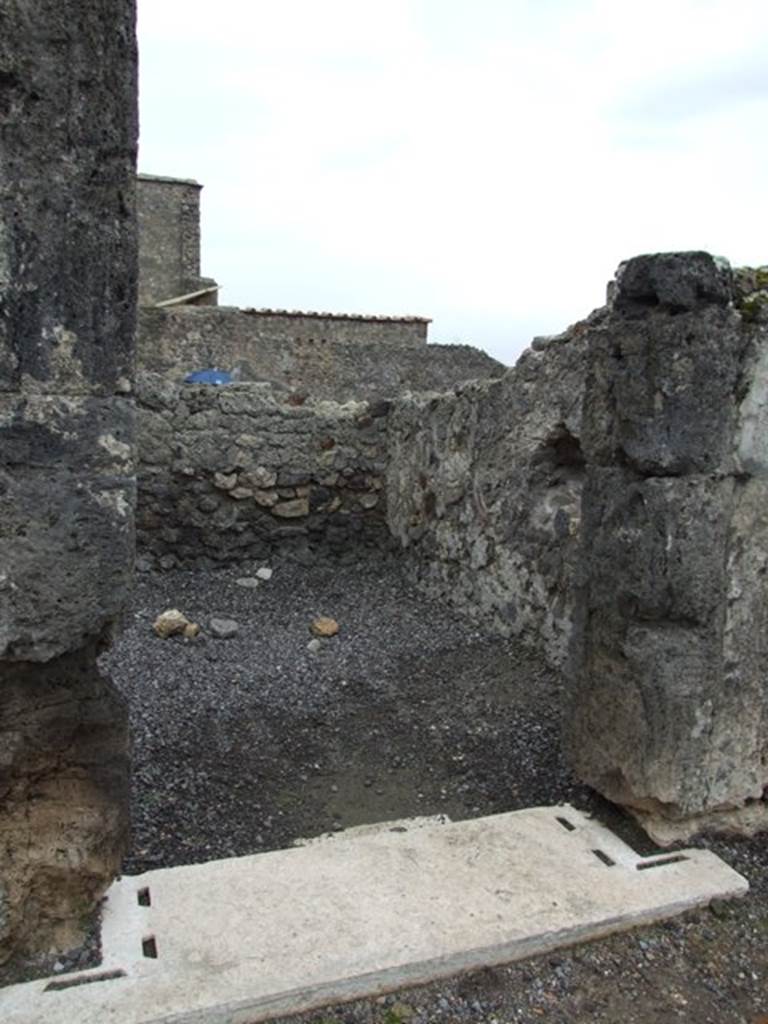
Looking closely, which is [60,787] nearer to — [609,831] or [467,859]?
[467,859]

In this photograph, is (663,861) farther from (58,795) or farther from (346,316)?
(346,316)

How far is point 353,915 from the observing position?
2.11 metres

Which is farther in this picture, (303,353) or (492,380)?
(303,353)

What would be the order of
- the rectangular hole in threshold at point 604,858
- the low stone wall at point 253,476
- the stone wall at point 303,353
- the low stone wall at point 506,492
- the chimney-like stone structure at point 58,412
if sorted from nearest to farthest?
the chimney-like stone structure at point 58,412
the rectangular hole in threshold at point 604,858
the low stone wall at point 506,492
the low stone wall at point 253,476
the stone wall at point 303,353

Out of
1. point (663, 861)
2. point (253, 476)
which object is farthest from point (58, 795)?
point (253, 476)

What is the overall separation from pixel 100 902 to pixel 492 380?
4.13 metres

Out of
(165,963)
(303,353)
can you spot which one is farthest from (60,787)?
(303,353)

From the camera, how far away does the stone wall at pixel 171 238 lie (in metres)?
20.0

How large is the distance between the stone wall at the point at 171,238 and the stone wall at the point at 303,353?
6.33 meters

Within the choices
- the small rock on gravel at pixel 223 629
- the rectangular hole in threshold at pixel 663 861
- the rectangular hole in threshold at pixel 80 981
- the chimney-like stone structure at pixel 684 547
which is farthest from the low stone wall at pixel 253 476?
the rectangular hole in threshold at pixel 80 981

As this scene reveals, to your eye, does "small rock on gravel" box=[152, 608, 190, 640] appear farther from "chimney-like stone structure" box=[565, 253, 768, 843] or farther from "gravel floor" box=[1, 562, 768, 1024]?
"chimney-like stone structure" box=[565, 253, 768, 843]

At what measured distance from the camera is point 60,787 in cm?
201

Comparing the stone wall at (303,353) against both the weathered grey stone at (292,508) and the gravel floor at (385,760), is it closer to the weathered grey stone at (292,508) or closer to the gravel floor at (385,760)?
the weathered grey stone at (292,508)

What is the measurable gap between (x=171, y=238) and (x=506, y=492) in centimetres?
1763
